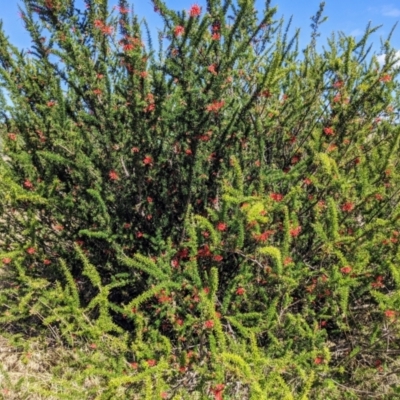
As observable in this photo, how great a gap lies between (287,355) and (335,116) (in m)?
1.87

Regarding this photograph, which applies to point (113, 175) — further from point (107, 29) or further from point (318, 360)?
point (318, 360)

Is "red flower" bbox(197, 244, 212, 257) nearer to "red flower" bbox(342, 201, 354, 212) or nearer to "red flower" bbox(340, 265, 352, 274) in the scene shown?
"red flower" bbox(340, 265, 352, 274)

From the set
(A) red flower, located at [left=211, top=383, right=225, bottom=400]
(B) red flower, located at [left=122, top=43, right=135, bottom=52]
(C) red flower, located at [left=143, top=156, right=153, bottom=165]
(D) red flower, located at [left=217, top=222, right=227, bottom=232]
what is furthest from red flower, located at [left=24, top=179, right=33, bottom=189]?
(A) red flower, located at [left=211, top=383, right=225, bottom=400]

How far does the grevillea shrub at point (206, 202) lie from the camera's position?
104 inches

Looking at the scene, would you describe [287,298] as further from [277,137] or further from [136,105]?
[136,105]

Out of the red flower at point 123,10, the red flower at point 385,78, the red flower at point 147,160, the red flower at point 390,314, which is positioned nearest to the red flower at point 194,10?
the red flower at point 123,10

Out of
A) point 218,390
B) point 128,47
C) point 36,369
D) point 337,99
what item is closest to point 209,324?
point 218,390

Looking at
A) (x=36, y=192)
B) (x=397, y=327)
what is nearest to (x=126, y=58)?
(x=36, y=192)

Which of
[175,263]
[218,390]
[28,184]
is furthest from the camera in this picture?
[28,184]

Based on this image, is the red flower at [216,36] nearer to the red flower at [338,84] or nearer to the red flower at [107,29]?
the red flower at [107,29]

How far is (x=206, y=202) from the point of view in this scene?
10.9 feet

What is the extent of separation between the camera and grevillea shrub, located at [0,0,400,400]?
2.63 meters

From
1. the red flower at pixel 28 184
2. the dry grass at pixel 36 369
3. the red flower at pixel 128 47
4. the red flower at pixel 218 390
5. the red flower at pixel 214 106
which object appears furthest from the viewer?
the red flower at pixel 28 184

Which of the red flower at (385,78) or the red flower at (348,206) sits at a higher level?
the red flower at (385,78)
